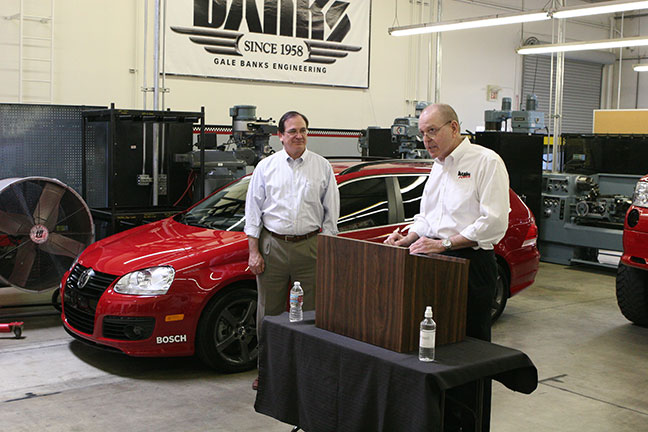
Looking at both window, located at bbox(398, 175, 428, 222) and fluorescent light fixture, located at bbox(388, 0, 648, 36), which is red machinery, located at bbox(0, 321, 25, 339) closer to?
window, located at bbox(398, 175, 428, 222)

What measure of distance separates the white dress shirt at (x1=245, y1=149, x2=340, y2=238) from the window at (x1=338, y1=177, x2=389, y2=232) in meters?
0.89

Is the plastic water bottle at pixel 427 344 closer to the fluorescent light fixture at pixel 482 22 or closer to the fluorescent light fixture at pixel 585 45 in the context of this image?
the fluorescent light fixture at pixel 482 22

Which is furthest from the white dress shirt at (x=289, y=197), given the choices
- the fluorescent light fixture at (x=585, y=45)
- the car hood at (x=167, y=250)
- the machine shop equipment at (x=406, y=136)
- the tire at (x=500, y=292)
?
the fluorescent light fixture at (x=585, y=45)

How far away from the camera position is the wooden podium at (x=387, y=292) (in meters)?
2.58

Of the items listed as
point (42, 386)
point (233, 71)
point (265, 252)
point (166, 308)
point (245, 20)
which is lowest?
point (42, 386)

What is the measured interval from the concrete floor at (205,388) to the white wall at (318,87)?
4141mm

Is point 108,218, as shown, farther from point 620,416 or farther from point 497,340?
point 620,416

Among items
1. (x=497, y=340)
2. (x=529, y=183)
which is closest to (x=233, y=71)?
(x=529, y=183)

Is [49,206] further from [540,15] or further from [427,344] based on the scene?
[540,15]

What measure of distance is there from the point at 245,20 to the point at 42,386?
24.1ft

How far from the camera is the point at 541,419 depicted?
13.5 ft

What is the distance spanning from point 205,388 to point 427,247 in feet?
6.58

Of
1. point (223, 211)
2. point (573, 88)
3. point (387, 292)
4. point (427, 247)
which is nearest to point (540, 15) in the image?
point (223, 211)

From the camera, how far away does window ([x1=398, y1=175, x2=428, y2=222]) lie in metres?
5.49
